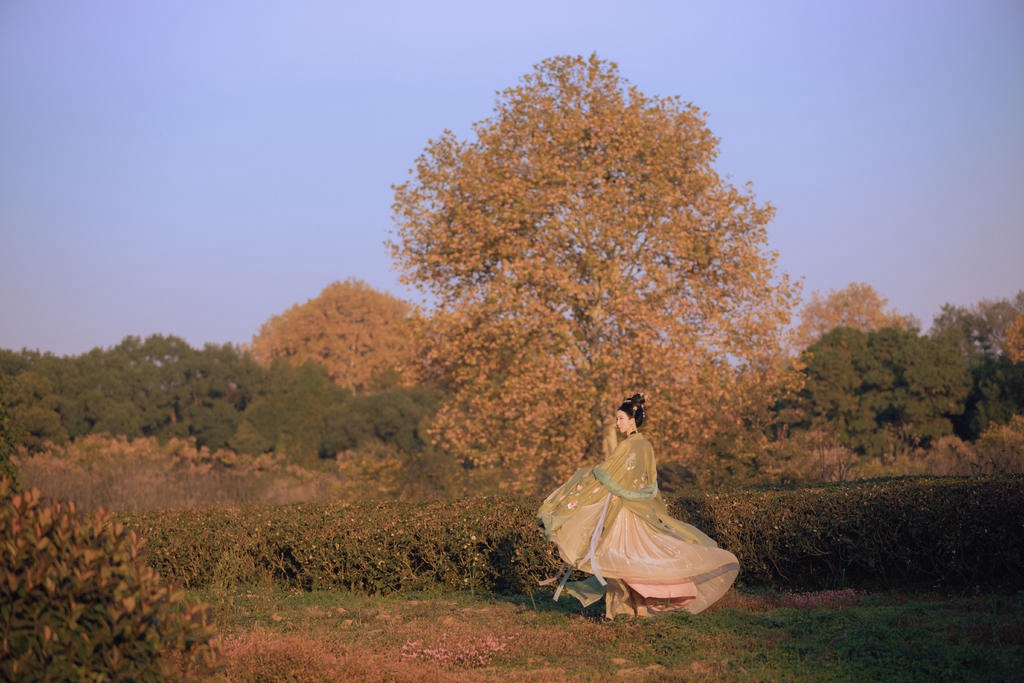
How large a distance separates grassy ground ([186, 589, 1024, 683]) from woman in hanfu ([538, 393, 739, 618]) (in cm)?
24

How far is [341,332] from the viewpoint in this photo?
2371 inches

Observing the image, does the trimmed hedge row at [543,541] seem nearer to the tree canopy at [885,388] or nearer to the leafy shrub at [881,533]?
the leafy shrub at [881,533]

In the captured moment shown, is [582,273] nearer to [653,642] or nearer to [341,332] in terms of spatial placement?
[653,642]

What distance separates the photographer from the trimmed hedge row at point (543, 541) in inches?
333

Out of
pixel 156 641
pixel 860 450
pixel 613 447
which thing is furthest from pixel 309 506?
pixel 860 450

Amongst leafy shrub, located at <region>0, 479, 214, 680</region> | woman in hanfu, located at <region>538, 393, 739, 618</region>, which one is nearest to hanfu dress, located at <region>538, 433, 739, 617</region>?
woman in hanfu, located at <region>538, 393, 739, 618</region>

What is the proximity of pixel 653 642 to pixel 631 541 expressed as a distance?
2.76 ft

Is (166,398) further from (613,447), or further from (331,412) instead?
(613,447)

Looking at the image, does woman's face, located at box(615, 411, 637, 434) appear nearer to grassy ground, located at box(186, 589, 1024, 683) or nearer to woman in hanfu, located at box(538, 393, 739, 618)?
woman in hanfu, located at box(538, 393, 739, 618)

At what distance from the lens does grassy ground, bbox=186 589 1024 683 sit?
6.18 m

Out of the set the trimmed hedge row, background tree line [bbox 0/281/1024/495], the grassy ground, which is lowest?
the grassy ground

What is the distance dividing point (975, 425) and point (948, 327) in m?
16.7

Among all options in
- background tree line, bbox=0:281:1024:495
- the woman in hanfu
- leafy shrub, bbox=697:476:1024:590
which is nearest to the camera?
the woman in hanfu

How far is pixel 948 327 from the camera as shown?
1812 inches
